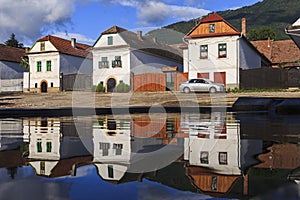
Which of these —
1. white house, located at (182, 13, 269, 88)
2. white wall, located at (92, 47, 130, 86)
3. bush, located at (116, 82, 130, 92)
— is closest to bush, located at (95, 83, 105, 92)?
white wall, located at (92, 47, 130, 86)

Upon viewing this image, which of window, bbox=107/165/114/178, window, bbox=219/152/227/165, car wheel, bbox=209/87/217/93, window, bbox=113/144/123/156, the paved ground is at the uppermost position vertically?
car wheel, bbox=209/87/217/93

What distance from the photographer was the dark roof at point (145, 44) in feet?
149

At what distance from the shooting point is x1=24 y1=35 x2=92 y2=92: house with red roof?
1879 inches

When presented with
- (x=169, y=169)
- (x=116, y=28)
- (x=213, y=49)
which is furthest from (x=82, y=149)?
(x=116, y=28)

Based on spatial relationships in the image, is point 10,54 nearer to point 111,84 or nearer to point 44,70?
point 44,70

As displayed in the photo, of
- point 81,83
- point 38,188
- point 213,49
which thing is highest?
point 213,49

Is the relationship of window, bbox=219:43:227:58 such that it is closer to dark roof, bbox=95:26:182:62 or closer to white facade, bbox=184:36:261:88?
white facade, bbox=184:36:261:88

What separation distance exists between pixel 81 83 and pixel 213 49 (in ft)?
58.4

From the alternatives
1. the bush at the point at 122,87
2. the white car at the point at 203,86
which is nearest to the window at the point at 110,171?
the white car at the point at 203,86

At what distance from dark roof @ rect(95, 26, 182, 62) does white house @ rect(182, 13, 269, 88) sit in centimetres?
857

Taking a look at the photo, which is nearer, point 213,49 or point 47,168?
point 47,168

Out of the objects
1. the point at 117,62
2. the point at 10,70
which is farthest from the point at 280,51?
the point at 10,70

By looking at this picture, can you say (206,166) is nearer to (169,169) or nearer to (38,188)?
(169,169)

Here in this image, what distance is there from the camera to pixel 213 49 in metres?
38.8
